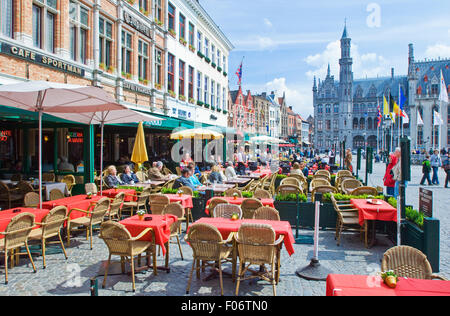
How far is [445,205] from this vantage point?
12.1 m

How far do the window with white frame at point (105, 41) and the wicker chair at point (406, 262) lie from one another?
13.8 metres

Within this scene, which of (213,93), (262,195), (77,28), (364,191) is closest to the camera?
(262,195)

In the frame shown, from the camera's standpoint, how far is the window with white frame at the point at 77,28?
12.9 m

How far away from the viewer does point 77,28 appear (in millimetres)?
13125

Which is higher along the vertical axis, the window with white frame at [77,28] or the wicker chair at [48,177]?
the window with white frame at [77,28]

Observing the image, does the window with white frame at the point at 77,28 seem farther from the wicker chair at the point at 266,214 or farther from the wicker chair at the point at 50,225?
the wicker chair at the point at 266,214

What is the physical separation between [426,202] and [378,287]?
337cm

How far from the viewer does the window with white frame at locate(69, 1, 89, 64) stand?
42.2 feet

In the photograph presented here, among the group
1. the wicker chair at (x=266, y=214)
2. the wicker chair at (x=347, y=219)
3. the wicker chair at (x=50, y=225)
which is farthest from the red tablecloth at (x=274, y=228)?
the wicker chair at (x=50, y=225)

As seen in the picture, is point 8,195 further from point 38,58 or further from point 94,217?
point 38,58

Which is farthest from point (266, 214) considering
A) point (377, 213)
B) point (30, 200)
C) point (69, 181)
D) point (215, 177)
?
point (69, 181)

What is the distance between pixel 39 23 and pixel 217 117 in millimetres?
20645
